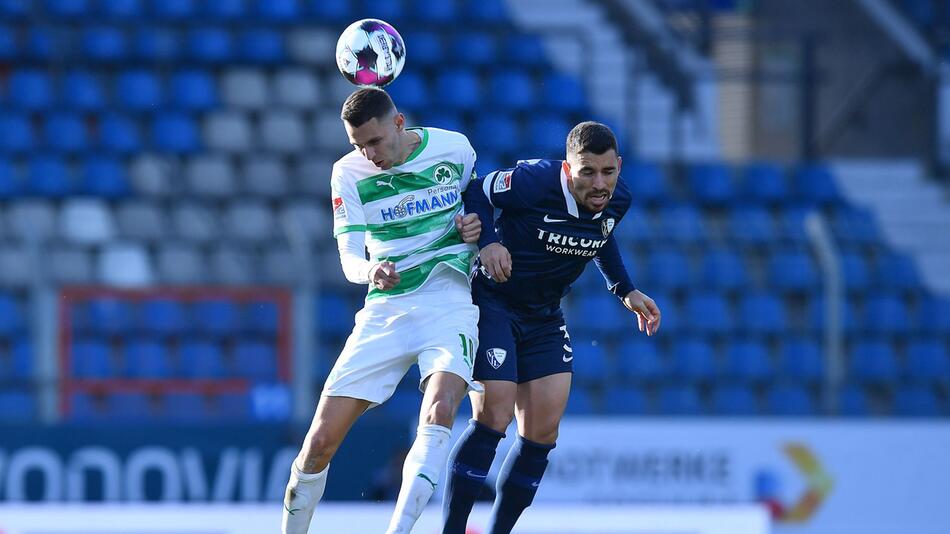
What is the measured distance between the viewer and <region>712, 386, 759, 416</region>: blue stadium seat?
11586mm

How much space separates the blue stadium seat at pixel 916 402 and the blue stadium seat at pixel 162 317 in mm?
5561

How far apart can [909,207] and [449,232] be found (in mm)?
9594

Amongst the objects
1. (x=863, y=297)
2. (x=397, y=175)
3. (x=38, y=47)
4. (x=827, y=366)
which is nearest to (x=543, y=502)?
(x=827, y=366)

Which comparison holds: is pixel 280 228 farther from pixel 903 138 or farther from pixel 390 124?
pixel 903 138

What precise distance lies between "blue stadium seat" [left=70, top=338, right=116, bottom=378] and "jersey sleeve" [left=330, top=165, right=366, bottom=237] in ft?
17.2

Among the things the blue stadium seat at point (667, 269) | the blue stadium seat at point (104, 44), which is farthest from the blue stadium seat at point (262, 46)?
the blue stadium seat at point (667, 269)

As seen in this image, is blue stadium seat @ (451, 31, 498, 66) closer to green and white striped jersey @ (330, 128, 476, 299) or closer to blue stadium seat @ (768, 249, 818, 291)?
blue stadium seat @ (768, 249, 818, 291)

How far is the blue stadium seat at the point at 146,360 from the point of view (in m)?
10.8

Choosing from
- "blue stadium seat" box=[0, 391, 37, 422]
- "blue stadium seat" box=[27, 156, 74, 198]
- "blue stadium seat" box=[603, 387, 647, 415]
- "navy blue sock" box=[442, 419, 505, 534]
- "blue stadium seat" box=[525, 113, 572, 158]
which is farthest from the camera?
"blue stadium seat" box=[525, 113, 572, 158]

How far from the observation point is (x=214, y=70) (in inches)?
535

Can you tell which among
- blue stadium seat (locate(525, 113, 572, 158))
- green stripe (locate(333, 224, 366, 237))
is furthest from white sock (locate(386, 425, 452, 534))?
blue stadium seat (locate(525, 113, 572, 158))

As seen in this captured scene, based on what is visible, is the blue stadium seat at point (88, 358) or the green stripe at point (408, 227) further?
the blue stadium seat at point (88, 358)

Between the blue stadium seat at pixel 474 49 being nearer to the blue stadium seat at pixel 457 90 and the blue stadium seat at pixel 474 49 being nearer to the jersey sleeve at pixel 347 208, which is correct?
the blue stadium seat at pixel 457 90

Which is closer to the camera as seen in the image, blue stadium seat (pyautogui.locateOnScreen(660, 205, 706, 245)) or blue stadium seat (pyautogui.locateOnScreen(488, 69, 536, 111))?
blue stadium seat (pyautogui.locateOnScreen(660, 205, 706, 245))
